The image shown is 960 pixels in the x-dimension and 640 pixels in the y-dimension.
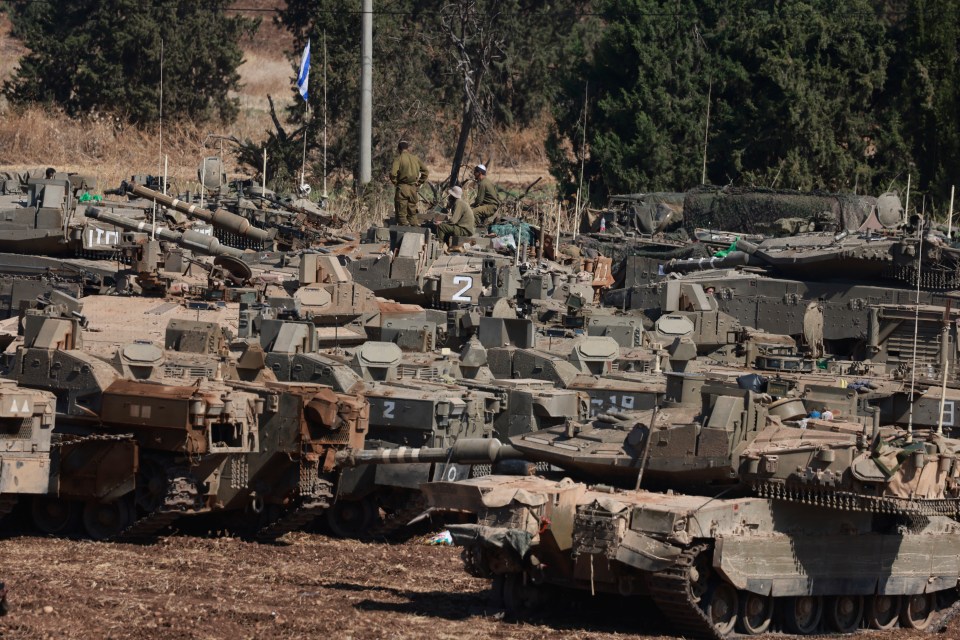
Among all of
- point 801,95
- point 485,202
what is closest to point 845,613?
point 485,202

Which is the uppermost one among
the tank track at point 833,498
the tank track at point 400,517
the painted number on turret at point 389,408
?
the painted number on turret at point 389,408

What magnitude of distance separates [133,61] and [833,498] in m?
38.8

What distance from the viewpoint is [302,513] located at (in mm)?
20516

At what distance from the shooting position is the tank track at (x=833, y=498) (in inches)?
647

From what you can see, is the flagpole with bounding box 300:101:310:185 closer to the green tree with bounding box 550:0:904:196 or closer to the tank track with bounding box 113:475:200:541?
the green tree with bounding box 550:0:904:196

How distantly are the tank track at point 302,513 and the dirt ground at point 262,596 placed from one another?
0.58ft

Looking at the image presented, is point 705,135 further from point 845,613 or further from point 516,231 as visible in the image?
point 845,613

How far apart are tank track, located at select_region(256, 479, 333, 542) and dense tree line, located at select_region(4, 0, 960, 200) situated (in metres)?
27.7

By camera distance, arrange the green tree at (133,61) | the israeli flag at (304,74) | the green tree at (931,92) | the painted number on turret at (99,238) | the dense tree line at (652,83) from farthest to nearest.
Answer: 1. the green tree at (133,61)
2. the dense tree line at (652,83)
3. the green tree at (931,92)
4. the israeli flag at (304,74)
5. the painted number on turret at (99,238)

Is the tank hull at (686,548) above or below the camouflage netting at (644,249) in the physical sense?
below

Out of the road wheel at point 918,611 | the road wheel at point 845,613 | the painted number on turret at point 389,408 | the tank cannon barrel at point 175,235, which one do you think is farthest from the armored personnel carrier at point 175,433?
the tank cannon barrel at point 175,235

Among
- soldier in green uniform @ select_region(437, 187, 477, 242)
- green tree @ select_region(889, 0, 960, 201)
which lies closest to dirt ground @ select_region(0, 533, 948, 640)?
soldier in green uniform @ select_region(437, 187, 477, 242)

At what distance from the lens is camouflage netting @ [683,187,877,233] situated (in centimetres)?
4097

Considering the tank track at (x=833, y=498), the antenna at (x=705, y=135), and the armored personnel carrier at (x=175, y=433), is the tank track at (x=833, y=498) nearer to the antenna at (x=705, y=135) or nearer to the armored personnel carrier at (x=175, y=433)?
the armored personnel carrier at (x=175, y=433)
